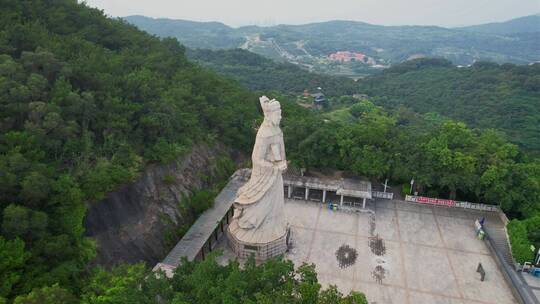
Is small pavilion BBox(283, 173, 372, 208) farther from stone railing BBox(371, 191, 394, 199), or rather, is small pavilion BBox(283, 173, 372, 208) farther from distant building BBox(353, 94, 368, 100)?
distant building BBox(353, 94, 368, 100)

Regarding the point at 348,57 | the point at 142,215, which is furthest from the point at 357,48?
the point at 142,215

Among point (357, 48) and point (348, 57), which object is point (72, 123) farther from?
point (357, 48)

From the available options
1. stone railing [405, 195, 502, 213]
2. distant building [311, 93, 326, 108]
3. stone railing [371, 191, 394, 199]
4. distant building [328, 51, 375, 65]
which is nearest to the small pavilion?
stone railing [371, 191, 394, 199]

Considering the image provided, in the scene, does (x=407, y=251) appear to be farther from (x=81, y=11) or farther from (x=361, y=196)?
(x=81, y=11)

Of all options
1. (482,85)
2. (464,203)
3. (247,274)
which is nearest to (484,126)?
(482,85)

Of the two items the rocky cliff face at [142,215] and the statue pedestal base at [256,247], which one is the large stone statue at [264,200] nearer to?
the statue pedestal base at [256,247]
